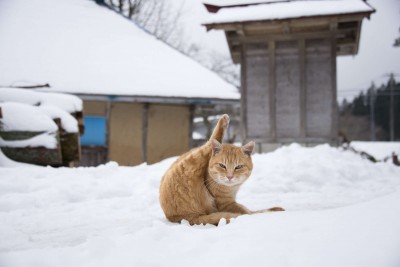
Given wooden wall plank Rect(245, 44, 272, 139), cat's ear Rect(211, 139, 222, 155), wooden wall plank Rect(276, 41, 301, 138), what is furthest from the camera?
wooden wall plank Rect(245, 44, 272, 139)

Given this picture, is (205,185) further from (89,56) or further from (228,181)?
(89,56)

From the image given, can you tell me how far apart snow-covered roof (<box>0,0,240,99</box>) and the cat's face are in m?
8.13

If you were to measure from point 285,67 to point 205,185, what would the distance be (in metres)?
7.71

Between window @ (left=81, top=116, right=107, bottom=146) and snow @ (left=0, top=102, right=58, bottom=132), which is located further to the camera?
window @ (left=81, top=116, right=107, bottom=146)

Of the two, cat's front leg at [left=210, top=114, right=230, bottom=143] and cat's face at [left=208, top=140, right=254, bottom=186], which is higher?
cat's front leg at [left=210, top=114, right=230, bottom=143]

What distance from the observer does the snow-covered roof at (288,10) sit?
8.38 m

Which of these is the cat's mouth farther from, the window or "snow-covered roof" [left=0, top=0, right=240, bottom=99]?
the window

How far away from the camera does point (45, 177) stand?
4602 millimetres

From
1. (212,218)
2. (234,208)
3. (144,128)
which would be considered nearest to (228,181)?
(234,208)

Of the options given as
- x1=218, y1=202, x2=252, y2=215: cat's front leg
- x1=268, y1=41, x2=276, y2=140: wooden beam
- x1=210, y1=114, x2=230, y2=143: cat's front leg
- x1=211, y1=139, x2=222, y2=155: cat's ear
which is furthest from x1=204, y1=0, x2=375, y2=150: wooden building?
x1=218, y1=202, x2=252, y2=215: cat's front leg

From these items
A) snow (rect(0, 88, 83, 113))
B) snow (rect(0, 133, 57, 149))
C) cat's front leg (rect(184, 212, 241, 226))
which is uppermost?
snow (rect(0, 88, 83, 113))

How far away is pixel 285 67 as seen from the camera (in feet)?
32.2

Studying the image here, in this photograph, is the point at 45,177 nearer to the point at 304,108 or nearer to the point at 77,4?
the point at 304,108

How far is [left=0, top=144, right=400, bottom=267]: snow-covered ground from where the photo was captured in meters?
1.64
